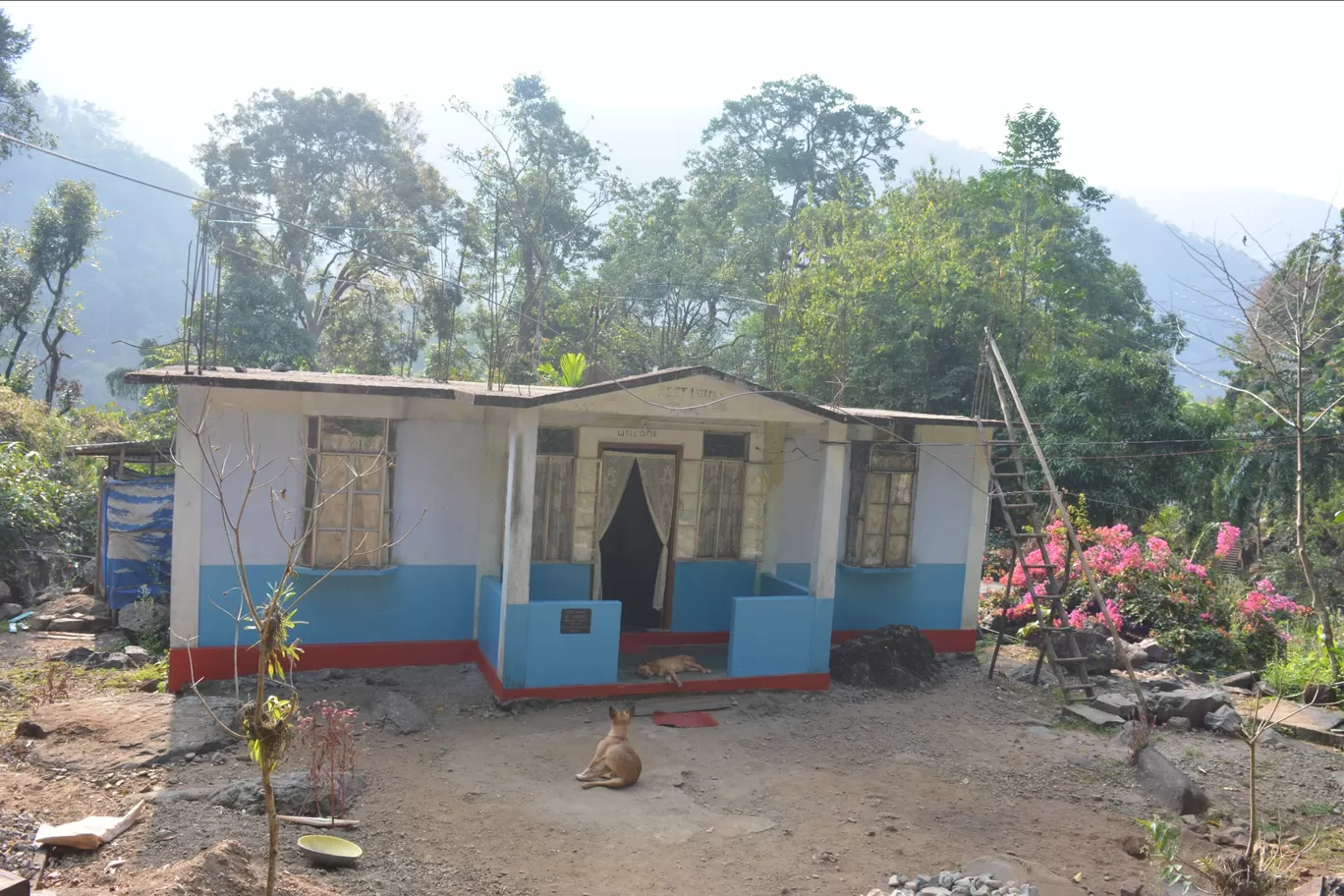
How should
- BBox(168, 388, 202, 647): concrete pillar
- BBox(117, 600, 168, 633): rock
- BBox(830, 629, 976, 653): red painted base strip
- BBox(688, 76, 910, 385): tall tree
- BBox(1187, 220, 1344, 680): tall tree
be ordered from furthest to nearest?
BBox(688, 76, 910, 385): tall tree < BBox(830, 629, 976, 653): red painted base strip < BBox(117, 600, 168, 633): rock < BBox(168, 388, 202, 647): concrete pillar < BBox(1187, 220, 1344, 680): tall tree

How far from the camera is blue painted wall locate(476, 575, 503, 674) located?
30.3 feet

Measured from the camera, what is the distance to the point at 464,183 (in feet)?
97.3

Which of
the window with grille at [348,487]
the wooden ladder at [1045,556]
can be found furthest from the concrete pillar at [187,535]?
the wooden ladder at [1045,556]

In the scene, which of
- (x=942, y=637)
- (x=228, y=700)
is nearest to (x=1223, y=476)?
(x=942, y=637)

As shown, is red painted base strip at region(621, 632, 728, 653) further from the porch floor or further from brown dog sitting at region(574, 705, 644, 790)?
brown dog sitting at region(574, 705, 644, 790)

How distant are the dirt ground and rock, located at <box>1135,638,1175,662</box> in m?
2.65

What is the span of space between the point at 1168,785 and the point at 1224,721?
2.43 m

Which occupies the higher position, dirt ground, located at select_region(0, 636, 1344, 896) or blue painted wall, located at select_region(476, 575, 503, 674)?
blue painted wall, located at select_region(476, 575, 503, 674)

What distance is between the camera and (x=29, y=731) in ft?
24.6

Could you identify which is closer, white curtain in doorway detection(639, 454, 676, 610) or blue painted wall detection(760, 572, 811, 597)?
blue painted wall detection(760, 572, 811, 597)

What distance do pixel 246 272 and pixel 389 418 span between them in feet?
61.3

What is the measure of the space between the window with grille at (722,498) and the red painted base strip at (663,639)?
36.9 inches

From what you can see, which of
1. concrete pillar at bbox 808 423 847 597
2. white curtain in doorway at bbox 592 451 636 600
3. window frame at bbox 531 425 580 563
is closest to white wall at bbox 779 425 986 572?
concrete pillar at bbox 808 423 847 597

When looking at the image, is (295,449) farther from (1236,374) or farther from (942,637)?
(1236,374)
